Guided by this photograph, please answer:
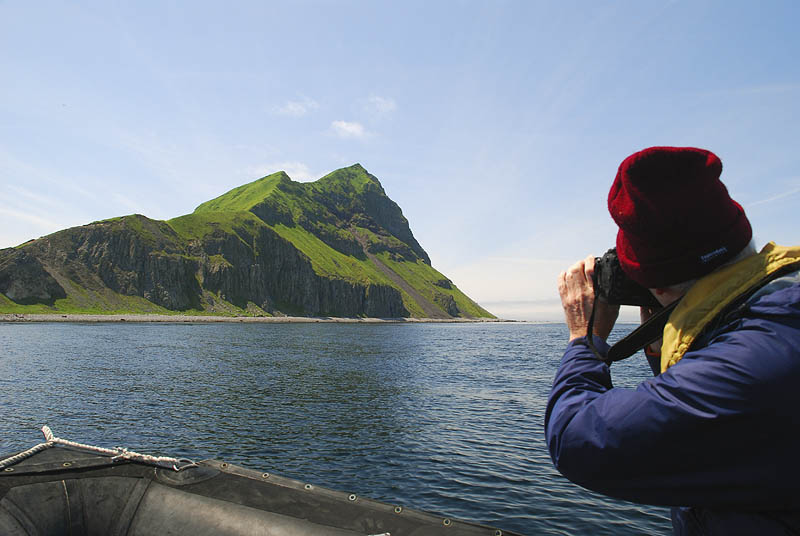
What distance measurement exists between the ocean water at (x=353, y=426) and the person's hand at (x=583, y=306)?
1023 cm

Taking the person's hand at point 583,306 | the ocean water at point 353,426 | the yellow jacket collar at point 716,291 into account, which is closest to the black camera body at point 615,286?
the person's hand at point 583,306

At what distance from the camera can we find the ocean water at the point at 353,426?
12.6 meters

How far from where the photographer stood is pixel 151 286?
557 ft

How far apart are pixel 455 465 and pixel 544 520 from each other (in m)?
4.16

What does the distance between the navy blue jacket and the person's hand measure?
22.9 inches

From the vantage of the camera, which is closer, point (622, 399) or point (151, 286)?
point (622, 399)

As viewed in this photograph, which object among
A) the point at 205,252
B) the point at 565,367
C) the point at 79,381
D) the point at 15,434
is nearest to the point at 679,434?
the point at 565,367

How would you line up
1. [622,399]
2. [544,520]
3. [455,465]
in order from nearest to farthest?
[622,399] < [544,520] < [455,465]

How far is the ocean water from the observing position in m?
12.6

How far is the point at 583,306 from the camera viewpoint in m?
2.59

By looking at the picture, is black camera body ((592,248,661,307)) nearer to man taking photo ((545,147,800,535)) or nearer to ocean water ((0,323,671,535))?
man taking photo ((545,147,800,535))

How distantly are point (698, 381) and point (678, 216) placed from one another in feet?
2.42

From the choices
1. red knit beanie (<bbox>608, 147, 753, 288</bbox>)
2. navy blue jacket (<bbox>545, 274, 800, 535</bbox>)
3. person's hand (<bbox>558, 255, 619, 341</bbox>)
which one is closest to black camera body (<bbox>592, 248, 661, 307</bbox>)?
person's hand (<bbox>558, 255, 619, 341</bbox>)

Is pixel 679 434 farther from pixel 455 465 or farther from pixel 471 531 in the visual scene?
pixel 455 465
